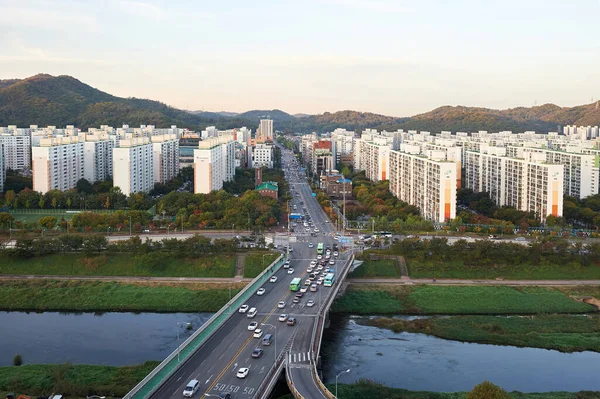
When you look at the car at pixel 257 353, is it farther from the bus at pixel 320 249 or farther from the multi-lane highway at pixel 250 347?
the bus at pixel 320 249

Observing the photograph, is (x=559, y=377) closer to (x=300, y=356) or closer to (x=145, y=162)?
(x=300, y=356)

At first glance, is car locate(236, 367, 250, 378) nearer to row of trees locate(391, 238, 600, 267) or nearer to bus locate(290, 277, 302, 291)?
bus locate(290, 277, 302, 291)

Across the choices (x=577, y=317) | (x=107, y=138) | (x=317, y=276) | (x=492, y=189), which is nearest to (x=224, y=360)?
(x=317, y=276)

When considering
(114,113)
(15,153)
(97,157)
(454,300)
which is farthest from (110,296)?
(114,113)

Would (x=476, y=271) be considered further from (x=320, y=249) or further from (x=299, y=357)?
(x=299, y=357)

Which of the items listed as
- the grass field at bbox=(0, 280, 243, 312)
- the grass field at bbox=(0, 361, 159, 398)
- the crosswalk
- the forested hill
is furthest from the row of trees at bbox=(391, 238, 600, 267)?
the forested hill

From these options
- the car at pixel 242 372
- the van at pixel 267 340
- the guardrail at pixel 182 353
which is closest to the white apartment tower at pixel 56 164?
the guardrail at pixel 182 353

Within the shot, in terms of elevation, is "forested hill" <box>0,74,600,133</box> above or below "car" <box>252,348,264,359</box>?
above
